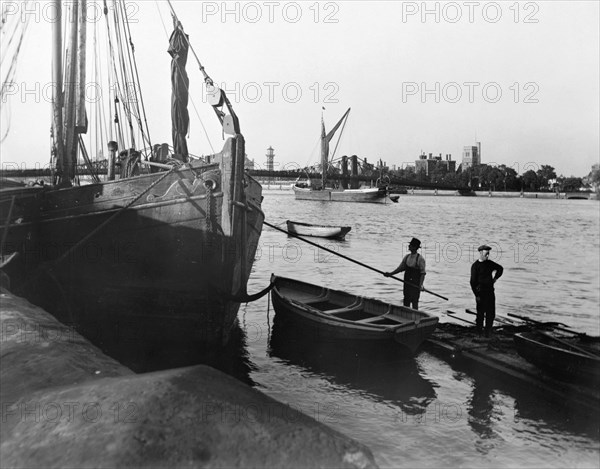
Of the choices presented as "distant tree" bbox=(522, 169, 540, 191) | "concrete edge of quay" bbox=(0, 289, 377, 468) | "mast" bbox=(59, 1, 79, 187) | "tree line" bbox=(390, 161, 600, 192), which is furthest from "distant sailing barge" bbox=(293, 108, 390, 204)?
"concrete edge of quay" bbox=(0, 289, 377, 468)

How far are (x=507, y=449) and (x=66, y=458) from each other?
6.93 m

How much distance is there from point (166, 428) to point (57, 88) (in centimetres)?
1410

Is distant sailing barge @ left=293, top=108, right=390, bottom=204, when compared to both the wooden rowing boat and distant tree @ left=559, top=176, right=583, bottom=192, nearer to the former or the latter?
distant tree @ left=559, top=176, right=583, bottom=192

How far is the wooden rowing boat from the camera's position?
8383mm

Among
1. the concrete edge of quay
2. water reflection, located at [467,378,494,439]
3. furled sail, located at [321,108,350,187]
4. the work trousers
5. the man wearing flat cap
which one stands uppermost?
furled sail, located at [321,108,350,187]

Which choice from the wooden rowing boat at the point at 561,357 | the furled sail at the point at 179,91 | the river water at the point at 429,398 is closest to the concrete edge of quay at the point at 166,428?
the river water at the point at 429,398

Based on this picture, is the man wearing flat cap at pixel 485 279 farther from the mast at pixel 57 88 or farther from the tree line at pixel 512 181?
the tree line at pixel 512 181

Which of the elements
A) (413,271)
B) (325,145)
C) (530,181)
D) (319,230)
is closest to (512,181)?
(530,181)

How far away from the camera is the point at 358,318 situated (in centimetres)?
1245

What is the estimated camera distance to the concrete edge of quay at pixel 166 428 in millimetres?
2402

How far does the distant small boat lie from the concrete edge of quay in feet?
123

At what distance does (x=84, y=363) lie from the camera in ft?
13.8

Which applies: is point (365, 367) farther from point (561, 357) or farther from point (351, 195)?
point (351, 195)

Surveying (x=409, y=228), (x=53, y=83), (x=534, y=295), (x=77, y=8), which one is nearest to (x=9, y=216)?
(x=53, y=83)
